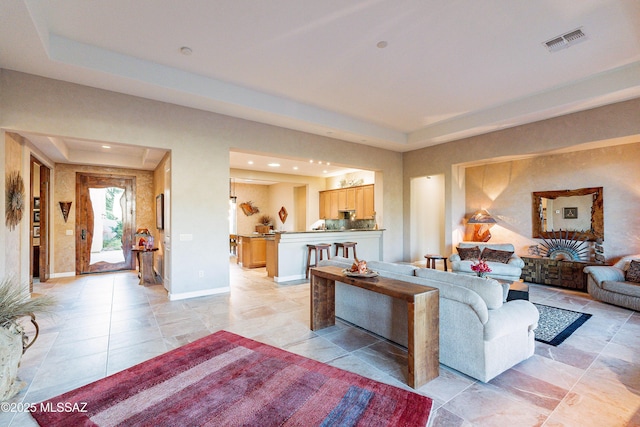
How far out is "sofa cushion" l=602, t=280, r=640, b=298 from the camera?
4117mm

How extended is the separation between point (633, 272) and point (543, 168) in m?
2.61

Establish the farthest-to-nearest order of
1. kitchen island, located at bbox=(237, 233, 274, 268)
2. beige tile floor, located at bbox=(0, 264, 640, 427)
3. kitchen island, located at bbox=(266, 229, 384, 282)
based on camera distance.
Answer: kitchen island, located at bbox=(237, 233, 274, 268), kitchen island, located at bbox=(266, 229, 384, 282), beige tile floor, located at bbox=(0, 264, 640, 427)

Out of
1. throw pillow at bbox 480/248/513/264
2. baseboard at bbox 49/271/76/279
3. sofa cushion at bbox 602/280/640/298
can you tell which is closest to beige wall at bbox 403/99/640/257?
throw pillow at bbox 480/248/513/264

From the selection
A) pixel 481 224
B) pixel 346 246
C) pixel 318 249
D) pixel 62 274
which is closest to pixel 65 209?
pixel 62 274

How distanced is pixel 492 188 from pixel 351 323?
543cm

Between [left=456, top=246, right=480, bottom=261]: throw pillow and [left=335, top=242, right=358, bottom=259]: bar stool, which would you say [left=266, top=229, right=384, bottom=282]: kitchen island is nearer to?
[left=335, top=242, right=358, bottom=259]: bar stool

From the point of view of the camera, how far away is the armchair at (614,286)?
4.15 metres

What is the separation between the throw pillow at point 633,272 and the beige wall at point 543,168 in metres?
1.07

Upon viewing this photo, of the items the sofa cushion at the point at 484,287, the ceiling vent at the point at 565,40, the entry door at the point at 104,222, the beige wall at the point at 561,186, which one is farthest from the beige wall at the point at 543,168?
the entry door at the point at 104,222

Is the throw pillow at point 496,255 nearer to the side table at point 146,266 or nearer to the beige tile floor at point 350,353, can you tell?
the beige tile floor at point 350,353

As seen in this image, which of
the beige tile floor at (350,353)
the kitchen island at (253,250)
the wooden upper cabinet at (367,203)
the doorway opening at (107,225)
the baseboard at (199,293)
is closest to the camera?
the beige tile floor at (350,353)

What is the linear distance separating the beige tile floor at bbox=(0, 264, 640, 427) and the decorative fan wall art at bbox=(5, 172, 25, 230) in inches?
55.6

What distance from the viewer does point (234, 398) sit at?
218 cm

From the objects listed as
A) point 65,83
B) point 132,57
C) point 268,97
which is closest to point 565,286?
point 268,97
